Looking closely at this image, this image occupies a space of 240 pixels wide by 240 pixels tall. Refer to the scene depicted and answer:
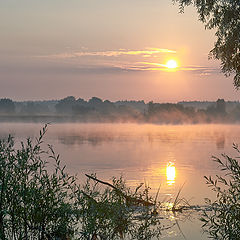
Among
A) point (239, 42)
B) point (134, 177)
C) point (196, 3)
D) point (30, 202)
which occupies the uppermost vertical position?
point (196, 3)

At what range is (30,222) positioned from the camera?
32.4ft

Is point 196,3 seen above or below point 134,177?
above

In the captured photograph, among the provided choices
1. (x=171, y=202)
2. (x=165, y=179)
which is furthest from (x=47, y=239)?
(x=165, y=179)

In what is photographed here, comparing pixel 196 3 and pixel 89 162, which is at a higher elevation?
pixel 196 3

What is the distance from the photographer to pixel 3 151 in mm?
9500

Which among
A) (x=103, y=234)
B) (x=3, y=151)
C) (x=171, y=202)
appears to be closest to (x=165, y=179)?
(x=171, y=202)

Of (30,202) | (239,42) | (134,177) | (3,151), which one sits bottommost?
(134,177)

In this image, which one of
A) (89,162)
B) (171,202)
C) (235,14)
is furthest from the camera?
(89,162)

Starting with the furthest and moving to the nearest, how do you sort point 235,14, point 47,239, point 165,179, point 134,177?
point 134,177 → point 165,179 → point 235,14 → point 47,239

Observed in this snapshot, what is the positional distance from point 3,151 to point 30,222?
1469 mm

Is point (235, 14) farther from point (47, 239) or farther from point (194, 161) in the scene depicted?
point (194, 161)

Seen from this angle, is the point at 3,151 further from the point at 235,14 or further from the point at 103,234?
the point at 235,14

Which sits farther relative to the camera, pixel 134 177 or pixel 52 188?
pixel 134 177

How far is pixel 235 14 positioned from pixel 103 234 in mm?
10662
